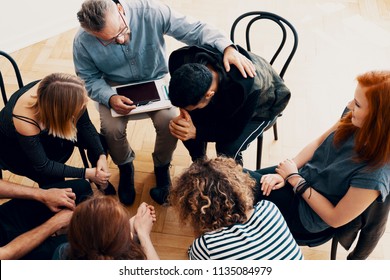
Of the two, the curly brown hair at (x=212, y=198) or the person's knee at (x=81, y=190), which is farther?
the person's knee at (x=81, y=190)

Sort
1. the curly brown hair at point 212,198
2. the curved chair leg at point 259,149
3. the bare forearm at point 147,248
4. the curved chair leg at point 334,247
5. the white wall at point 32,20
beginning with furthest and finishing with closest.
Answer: the white wall at point 32,20, the curved chair leg at point 259,149, the curved chair leg at point 334,247, the bare forearm at point 147,248, the curly brown hair at point 212,198

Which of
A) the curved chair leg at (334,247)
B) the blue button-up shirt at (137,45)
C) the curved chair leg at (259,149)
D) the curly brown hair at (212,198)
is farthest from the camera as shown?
the curved chair leg at (259,149)

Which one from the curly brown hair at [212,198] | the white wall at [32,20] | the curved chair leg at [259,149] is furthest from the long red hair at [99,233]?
the white wall at [32,20]

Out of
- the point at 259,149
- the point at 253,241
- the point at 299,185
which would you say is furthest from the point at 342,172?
the point at 259,149

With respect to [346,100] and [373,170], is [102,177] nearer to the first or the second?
[373,170]

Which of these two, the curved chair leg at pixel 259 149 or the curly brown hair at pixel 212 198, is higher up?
the curly brown hair at pixel 212 198

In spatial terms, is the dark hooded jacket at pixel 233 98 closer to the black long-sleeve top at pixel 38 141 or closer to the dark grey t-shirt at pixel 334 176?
the dark grey t-shirt at pixel 334 176

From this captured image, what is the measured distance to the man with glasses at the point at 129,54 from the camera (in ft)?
6.54

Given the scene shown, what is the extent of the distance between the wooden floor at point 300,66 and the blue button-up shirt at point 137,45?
2.08ft

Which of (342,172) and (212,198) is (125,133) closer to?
(212,198)

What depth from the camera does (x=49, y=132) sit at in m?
1.85

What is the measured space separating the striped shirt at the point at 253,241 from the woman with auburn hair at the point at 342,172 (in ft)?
0.89

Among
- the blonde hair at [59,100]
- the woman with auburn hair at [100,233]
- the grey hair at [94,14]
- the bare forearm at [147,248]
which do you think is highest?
the grey hair at [94,14]

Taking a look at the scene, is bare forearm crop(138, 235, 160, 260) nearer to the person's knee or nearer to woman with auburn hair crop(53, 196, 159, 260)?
woman with auburn hair crop(53, 196, 159, 260)
